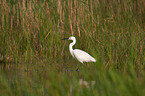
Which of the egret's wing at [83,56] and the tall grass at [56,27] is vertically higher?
the tall grass at [56,27]

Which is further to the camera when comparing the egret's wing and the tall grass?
the egret's wing

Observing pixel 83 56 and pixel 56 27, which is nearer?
pixel 83 56

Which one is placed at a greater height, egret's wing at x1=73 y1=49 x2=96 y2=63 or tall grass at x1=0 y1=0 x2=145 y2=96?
tall grass at x1=0 y1=0 x2=145 y2=96

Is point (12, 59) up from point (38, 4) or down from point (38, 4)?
down

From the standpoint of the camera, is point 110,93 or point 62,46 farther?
point 62,46

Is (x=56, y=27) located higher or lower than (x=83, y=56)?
higher

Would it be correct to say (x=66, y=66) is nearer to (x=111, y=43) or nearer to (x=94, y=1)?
(x=111, y=43)

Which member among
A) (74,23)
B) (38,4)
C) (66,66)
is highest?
(38,4)

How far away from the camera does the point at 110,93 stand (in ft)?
8.57

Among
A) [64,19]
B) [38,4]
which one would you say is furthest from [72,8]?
[38,4]

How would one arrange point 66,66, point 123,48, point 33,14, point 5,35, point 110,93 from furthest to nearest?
point 33,14 → point 5,35 → point 66,66 → point 123,48 → point 110,93

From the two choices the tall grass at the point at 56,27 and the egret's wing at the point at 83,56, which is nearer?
the tall grass at the point at 56,27

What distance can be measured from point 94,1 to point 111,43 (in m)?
1.88

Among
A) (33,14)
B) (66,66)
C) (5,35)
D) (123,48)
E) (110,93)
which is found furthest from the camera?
(33,14)
